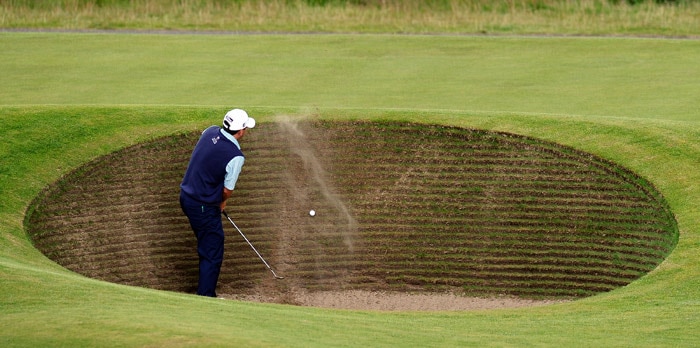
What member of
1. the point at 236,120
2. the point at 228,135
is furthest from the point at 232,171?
the point at 236,120

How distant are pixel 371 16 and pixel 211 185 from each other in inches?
722

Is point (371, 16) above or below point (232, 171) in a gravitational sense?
below

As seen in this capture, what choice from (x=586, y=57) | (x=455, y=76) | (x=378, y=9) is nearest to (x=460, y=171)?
(x=455, y=76)

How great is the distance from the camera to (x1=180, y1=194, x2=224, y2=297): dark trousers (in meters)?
12.6

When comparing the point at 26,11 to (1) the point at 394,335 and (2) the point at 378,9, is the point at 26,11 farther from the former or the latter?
(1) the point at 394,335

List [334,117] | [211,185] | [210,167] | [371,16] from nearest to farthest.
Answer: [210,167] → [211,185] → [334,117] → [371,16]

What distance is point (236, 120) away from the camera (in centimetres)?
1248

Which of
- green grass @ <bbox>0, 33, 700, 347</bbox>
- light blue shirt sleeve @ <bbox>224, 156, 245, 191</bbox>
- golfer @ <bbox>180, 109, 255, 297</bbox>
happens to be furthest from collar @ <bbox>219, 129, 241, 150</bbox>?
green grass @ <bbox>0, 33, 700, 347</bbox>

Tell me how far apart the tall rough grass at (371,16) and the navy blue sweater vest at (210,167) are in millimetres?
16323

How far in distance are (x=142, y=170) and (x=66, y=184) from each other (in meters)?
1.01

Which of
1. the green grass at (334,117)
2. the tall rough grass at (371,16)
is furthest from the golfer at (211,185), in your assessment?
the tall rough grass at (371,16)

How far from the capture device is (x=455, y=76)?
21.7 metres

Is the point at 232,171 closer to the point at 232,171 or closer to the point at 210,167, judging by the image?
the point at 232,171

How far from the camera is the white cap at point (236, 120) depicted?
12484 mm
